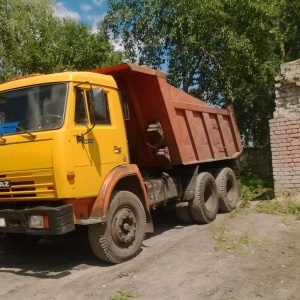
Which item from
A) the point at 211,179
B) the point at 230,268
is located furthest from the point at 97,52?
the point at 230,268

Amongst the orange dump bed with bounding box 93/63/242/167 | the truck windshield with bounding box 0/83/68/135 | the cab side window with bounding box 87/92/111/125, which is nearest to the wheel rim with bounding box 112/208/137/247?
the cab side window with bounding box 87/92/111/125

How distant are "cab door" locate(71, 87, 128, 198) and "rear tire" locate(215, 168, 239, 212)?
12.1 feet

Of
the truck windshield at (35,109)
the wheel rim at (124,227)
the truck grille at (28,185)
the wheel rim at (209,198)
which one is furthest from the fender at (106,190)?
the wheel rim at (209,198)

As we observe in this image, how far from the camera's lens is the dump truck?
480 centimetres

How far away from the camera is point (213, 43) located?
1206 cm

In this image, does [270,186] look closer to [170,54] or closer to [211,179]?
[211,179]

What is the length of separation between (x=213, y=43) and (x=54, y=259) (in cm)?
836

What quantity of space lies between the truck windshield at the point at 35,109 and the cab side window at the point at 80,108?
0.57 ft

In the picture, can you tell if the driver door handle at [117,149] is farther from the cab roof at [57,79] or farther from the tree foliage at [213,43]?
the tree foliage at [213,43]

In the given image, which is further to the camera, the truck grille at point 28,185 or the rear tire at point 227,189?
the rear tire at point 227,189

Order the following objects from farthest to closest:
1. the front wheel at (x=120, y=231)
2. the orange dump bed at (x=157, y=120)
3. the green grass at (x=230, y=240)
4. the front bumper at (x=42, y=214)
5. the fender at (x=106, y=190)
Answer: the orange dump bed at (x=157, y=120), the green grass at (x=230, y=240), the front wheel at (x=120, y=231), the fender at (x=106, y=190), the front bumper at (x=42, y=214)

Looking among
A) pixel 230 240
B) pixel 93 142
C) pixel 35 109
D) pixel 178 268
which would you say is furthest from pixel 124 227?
pixel 35 109

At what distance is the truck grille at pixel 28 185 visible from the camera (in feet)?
15.7

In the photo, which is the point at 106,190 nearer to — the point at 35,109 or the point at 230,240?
the point at 35,109
